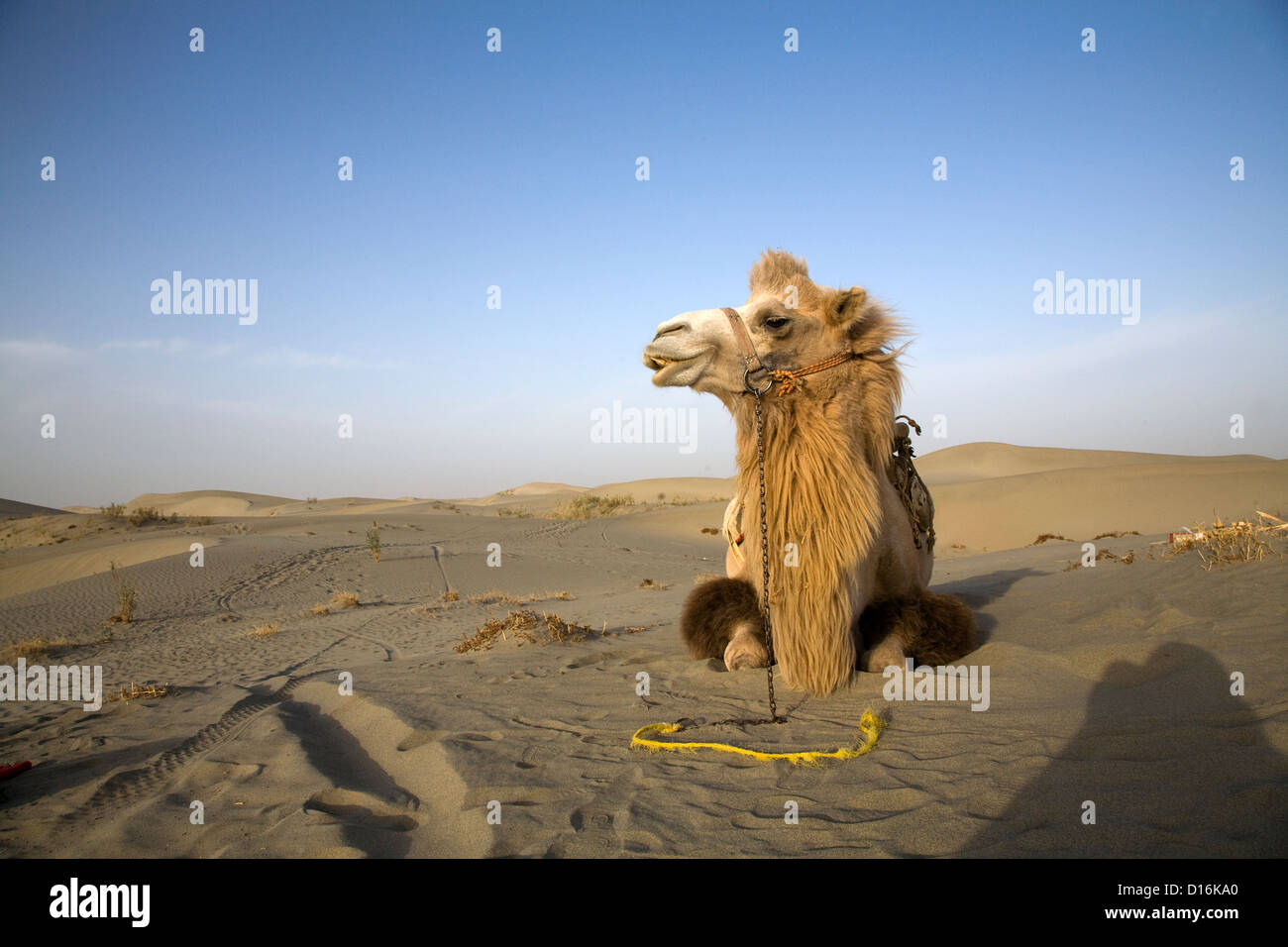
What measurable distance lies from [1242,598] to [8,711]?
8.97 m

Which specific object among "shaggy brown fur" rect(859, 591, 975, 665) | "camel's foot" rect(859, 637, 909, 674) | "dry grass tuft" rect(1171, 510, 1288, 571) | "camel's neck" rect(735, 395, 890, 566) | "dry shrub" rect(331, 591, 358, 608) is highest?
"camel's neck" rect(735, 395, 890, 566)

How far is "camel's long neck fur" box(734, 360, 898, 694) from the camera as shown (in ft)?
13.1

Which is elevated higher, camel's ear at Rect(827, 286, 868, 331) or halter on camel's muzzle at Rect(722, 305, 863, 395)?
camel's ear at Rect(827, 286, 868, 331)

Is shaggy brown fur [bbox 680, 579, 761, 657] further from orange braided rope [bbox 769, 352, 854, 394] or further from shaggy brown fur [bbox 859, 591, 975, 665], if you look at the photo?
orange braided rope [bbox 769, 352, 854, 394]

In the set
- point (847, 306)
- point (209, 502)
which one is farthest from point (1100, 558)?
point (209, 502)

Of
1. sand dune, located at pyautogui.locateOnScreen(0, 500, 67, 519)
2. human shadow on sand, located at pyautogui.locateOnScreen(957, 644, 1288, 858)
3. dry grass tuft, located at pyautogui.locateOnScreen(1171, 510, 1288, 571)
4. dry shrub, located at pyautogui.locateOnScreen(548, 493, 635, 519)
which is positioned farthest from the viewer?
dry shrub, located at pyautogui.locateOnScreen(548, 493, 635, 519)

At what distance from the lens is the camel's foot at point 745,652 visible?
15.4 feet

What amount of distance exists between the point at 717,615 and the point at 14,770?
4129 millimetres

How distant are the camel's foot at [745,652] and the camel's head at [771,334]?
5.41ft

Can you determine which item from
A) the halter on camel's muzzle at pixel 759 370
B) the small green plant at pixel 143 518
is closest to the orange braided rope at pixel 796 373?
the halter on camel's muzzle at pixel 759 370

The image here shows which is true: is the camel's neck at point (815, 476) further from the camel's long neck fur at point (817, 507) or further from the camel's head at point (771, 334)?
the camel's head at point (771, 334)

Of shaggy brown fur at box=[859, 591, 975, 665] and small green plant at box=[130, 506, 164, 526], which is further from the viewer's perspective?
small green plant at box=[130, 506, 164, 526]

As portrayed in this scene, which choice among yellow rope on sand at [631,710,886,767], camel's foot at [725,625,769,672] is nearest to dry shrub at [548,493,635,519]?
camel's foot at [725,625,769,672]
